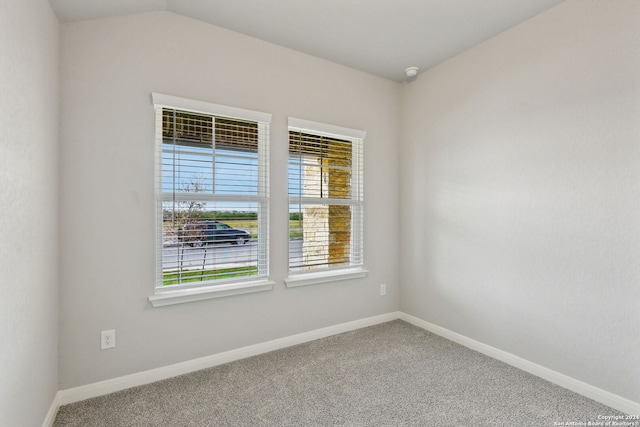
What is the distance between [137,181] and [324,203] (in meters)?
1.59

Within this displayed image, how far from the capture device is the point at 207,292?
2402 millimetres

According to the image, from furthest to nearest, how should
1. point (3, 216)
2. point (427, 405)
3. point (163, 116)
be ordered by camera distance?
point (163, 116) < point (427, 405) < point (3, 216)

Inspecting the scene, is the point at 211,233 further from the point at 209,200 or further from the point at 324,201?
→ the point at 324,201

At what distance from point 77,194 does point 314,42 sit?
2149 mm

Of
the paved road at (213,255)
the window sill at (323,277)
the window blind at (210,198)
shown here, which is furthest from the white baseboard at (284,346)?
the paved road at (213,255)

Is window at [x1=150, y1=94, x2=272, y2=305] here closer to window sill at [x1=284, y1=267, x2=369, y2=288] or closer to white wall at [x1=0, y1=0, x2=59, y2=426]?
window sill at [x1=284, y1=267, x2=369, y2=288]

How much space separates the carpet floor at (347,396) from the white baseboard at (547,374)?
0.17ft

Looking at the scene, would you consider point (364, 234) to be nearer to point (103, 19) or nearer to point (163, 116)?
point (163, 116)

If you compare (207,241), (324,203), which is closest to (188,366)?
(207,241)

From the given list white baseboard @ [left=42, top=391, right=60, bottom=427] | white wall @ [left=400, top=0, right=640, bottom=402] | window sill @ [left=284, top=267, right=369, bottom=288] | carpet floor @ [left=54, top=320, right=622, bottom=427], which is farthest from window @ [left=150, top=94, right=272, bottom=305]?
white wall @ [left=400, top=0, right=640, bottom=402]

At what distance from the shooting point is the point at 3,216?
1.20 metres

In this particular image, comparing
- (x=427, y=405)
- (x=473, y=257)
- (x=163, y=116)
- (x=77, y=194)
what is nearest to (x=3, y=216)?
(x=77, y=194)

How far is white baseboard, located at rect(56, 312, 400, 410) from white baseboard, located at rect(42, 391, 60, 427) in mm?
22

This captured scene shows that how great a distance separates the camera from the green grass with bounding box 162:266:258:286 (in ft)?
7.63
